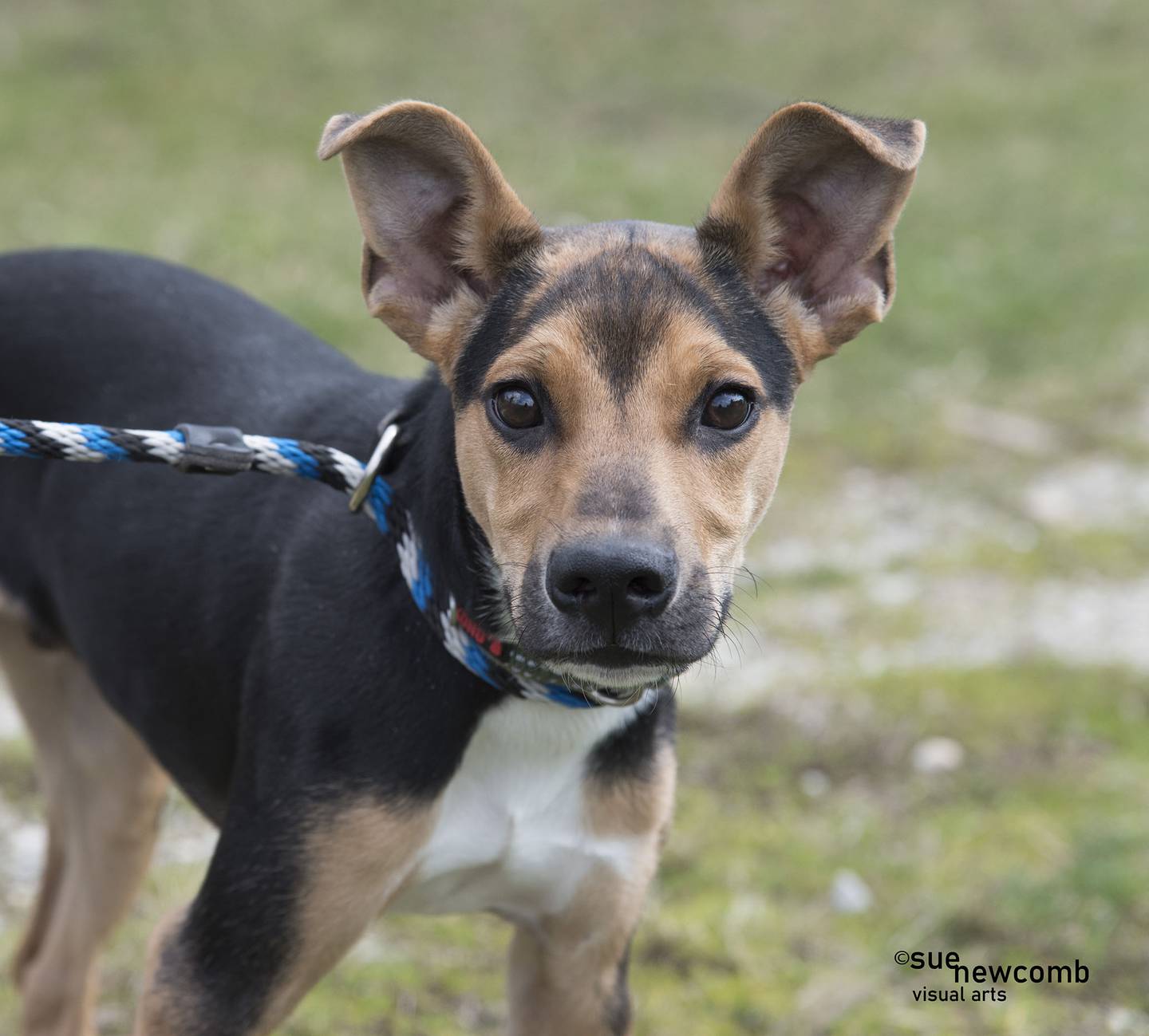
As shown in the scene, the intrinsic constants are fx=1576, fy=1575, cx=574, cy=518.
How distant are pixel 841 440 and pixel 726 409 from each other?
6.26 m

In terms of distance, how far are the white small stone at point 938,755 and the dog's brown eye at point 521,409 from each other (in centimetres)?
338

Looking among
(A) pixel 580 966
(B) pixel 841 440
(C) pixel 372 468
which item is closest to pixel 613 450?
(C) pixel 372 468

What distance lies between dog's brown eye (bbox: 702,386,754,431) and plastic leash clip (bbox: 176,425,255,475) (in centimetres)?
96

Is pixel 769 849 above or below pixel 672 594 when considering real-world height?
below

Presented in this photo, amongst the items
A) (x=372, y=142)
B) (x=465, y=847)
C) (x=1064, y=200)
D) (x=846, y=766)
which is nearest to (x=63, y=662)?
(x=465, y=847)

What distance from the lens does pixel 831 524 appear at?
8.36 meters

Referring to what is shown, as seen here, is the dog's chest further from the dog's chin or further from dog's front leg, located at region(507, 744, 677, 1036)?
the dog's chin

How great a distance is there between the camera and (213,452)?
3.26m

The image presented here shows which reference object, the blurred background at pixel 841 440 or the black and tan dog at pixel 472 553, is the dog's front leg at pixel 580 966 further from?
the blurred background at pixel 841 440

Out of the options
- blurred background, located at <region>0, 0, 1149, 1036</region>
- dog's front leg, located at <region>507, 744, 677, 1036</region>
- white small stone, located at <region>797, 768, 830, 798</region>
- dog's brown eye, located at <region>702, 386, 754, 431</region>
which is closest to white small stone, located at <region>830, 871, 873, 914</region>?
blurred background, located at <region>0, 0, 1149, 1036</region>

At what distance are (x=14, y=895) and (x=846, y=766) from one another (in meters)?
3.08

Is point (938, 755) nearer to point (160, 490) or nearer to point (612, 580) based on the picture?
point (160, 490)

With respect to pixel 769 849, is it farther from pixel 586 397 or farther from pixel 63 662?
pixel 586 397

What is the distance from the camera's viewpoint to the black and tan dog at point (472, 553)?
3.17 m
